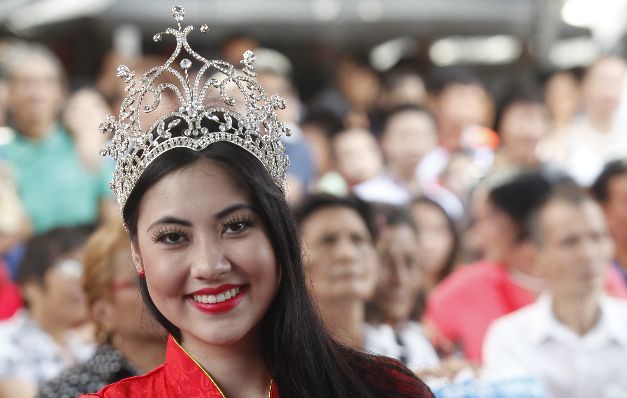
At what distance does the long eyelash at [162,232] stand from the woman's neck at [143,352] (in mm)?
1292

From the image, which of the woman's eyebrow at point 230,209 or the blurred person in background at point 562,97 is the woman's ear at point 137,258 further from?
the blurred person in background at point 562,97

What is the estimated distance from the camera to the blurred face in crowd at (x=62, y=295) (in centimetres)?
452

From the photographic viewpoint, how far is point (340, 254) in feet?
14.2

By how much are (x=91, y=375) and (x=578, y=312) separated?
1.92m

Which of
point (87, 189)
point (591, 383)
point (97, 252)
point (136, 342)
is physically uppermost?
point (87, 189)

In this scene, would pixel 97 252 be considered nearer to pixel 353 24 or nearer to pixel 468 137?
pixel 468 137

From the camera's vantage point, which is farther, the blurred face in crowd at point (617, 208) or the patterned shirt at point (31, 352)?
the blurred face in crowd at point (617, 208)

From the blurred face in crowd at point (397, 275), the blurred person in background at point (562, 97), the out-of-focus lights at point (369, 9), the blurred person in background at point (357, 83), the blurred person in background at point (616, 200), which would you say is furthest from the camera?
the out-of-focus lights at point (369, 9)

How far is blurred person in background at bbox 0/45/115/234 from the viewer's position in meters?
5.74

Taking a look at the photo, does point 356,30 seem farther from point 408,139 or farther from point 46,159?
point 46,159

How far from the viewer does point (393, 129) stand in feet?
22.4

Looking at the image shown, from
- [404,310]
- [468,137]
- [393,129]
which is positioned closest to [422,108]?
[393,129]

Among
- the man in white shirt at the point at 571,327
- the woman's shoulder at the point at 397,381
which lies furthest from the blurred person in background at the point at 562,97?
the woman's shoulder at the point at 397,381

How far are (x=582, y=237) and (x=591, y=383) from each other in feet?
1.95
